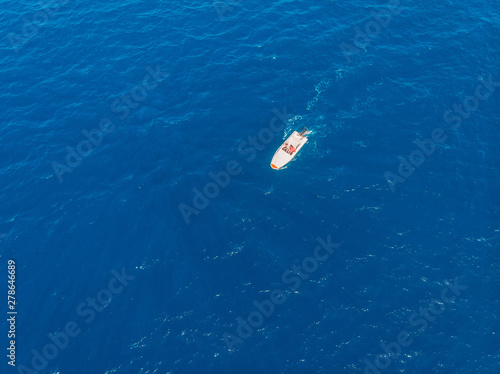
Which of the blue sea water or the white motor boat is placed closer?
the blue sea water

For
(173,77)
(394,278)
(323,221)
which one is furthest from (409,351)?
(173,77)

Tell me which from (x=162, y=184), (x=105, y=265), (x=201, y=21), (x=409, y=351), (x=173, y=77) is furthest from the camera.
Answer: (x=201, y=21)

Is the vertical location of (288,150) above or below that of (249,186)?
above

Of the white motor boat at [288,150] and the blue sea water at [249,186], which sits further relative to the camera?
the white motor boat at [288,150]

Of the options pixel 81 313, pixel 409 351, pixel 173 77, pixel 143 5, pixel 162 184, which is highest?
pixel 143 5

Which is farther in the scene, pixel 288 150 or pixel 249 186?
pixel 288 150

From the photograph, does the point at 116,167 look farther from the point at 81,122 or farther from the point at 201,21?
the point at 201,21

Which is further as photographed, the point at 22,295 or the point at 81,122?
the point at 81,122

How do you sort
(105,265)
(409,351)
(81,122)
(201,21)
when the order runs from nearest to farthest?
(409,351), (105,265), (81,122), (201,21)
